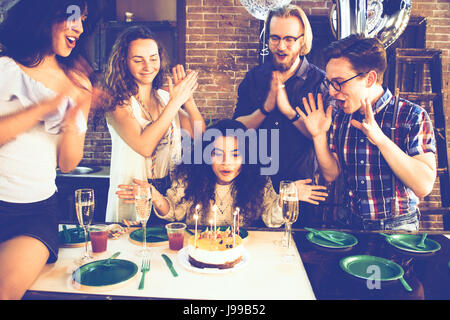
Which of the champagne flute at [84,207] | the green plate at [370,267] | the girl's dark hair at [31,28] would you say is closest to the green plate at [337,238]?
the green plate at [370,267]

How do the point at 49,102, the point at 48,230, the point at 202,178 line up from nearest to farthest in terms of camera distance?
the point at 48,230
the point at 49,102
the point at 202,178

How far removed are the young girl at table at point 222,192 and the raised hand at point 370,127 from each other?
434 millimetres

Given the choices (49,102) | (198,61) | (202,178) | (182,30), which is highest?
(182,30)

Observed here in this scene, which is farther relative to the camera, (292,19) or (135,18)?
(135,18)

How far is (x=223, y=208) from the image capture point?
6.55 feet

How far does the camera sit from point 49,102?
6.16 feet

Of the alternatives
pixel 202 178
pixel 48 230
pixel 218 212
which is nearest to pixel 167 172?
pixel 202 178

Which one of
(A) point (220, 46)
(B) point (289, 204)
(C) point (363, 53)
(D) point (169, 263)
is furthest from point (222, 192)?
(A) point (220, 46)

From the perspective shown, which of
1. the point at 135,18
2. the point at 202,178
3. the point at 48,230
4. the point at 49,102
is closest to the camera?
the point at 48,230

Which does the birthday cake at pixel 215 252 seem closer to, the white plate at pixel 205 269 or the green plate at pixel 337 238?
the white plate at pixel 205 269

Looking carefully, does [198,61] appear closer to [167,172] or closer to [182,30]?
[182,30]

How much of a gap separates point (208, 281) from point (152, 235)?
19.3 inches

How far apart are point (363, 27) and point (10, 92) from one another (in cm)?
212

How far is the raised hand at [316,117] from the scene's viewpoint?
2.21 meters
